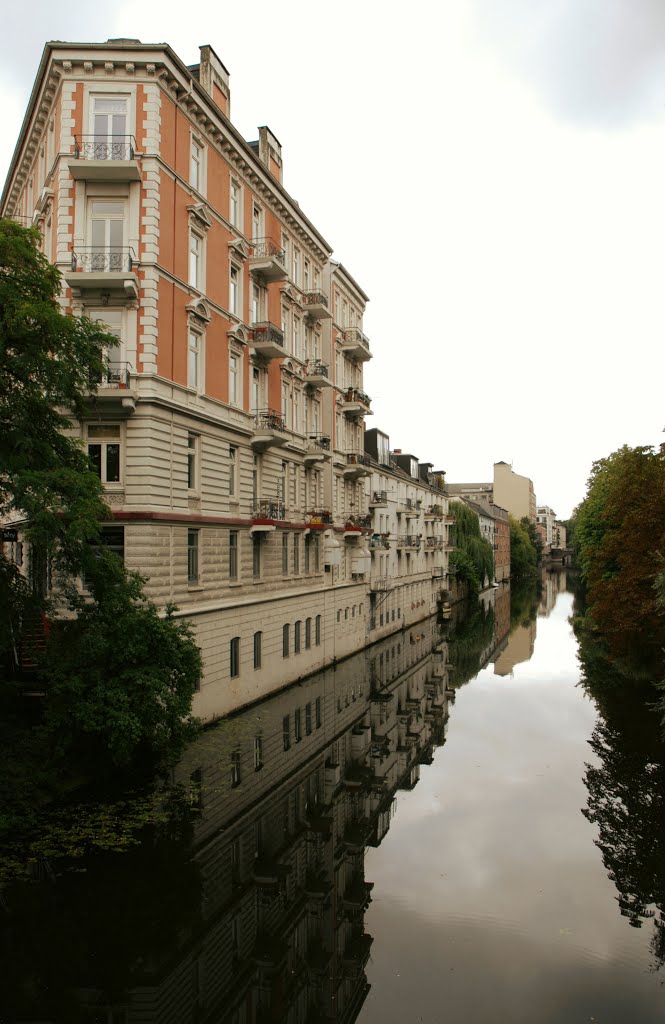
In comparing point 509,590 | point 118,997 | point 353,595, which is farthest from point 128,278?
point 509,590

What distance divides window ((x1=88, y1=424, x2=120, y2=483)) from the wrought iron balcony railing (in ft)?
33.3

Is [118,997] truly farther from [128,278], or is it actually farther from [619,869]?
[128,278]

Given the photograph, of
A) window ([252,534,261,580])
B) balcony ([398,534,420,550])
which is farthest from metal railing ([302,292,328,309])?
balcony ([398,534,420,550])

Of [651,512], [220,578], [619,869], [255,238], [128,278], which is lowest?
[619,869]

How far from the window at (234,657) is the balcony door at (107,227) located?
12227mm

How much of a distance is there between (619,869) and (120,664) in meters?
10.6

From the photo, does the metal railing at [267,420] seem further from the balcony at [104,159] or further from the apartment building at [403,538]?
the apartment building at [403,538]

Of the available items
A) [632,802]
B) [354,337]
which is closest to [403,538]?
[354,337]

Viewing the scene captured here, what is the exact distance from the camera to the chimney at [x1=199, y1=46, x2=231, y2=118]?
77.0 ft

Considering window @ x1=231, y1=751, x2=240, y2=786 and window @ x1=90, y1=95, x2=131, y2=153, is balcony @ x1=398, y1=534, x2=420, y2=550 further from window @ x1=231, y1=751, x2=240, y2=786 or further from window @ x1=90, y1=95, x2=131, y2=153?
window @ x1=90, y1=95, x2=131, y2=153

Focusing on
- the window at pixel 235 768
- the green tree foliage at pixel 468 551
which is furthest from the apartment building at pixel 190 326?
the green tree foliage at pixel 468 551

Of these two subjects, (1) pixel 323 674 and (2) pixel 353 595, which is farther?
(2) pixel 353 595

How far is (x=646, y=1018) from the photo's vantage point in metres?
9.15

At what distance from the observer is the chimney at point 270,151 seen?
28.5 m
